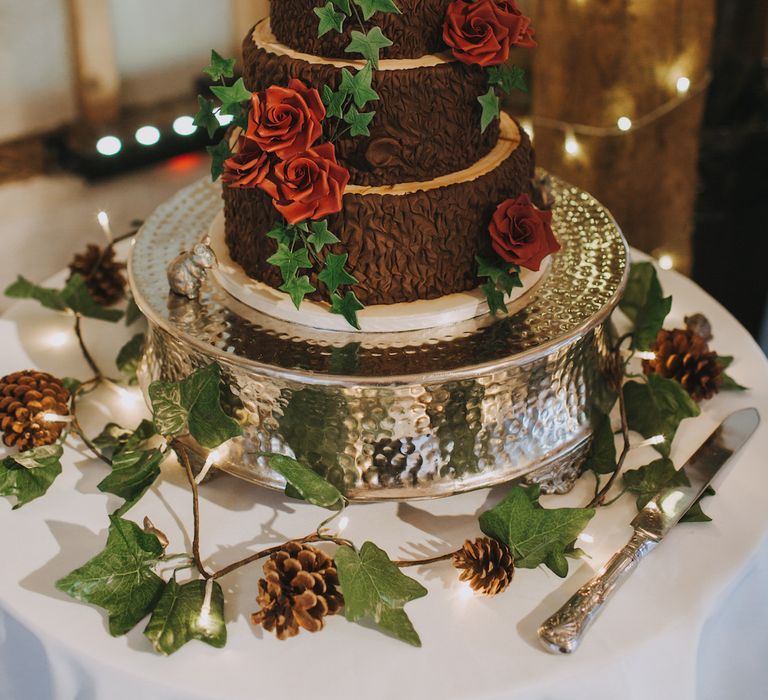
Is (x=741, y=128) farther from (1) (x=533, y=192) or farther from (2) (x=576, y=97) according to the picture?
(1) (x=533, y=192)

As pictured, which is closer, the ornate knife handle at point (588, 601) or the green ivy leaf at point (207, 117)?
the ornate knife handle at point (588, 601)

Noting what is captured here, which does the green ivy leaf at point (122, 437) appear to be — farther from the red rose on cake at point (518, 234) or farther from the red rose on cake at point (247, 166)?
the red rose on cake at point (518, 234)

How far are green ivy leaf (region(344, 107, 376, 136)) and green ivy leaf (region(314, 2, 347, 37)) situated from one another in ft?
0.33

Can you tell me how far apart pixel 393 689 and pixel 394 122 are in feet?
2.29

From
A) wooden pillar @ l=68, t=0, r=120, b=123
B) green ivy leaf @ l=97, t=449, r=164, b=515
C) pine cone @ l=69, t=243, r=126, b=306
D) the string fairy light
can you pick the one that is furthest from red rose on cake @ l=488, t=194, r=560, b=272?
wooden pillar @ l=68, t=0, r=120, b=123

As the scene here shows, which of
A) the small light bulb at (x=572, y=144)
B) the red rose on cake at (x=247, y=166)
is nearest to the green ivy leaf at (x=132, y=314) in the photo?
the red rose on cake at (x=247, y=166)

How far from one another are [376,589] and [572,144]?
1.61m

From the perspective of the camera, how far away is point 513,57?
402 centimetres

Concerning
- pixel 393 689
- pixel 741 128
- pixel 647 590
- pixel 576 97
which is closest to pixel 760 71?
pixel 741 128

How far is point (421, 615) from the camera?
3.51 feet

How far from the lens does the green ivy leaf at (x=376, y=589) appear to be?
1.02 meters

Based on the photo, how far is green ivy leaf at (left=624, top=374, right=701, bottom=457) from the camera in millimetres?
1327

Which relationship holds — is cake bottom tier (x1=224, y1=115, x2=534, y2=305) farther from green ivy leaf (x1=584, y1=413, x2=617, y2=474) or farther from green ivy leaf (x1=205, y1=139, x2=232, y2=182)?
green ivy leaf (x1=584, y1=413, x2=617, y2=474)

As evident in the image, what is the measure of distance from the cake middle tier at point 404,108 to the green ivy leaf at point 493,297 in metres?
0.17
